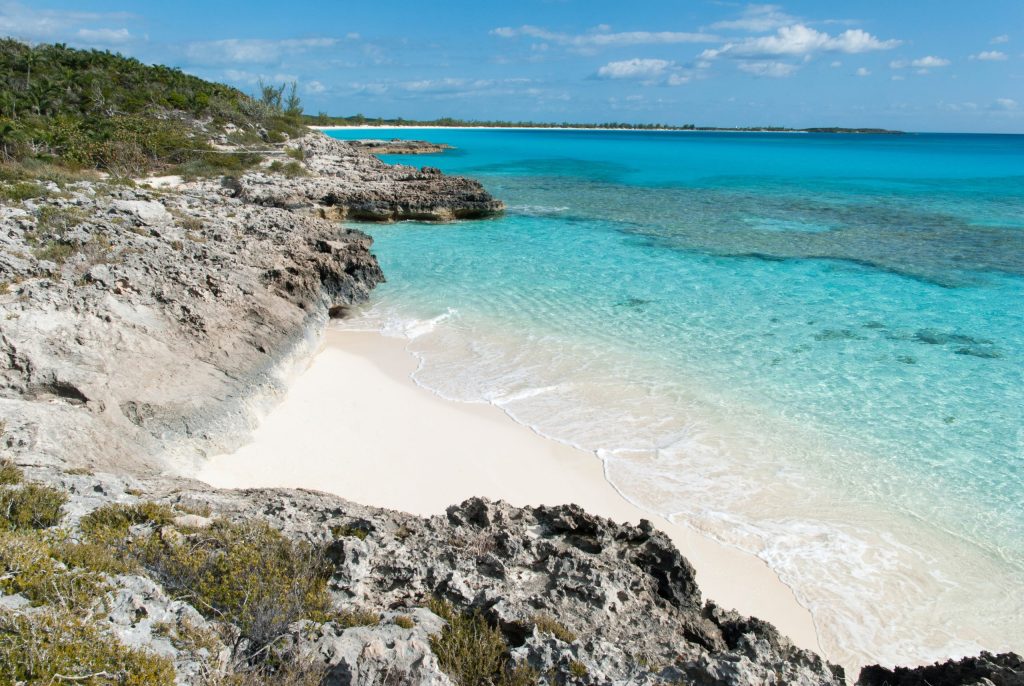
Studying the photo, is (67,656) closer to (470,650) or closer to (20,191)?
(470,650)

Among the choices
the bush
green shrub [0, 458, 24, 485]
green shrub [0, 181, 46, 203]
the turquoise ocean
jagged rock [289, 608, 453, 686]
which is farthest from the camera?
green shrub [0, 181, 46, 203]

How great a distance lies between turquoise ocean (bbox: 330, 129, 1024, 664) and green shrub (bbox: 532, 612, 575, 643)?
3493 mm

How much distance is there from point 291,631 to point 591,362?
957 cm

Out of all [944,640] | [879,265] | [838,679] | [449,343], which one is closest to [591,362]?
[449,343]

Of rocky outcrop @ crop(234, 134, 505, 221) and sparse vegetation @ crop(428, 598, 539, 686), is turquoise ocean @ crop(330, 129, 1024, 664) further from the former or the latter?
sparse vegetation @ crop(428, 598, 539, 686)

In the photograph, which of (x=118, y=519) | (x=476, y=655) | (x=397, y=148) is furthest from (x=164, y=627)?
(x=397, y=148)

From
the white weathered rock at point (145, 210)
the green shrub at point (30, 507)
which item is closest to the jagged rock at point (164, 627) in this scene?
the green shrub at point (30, 507)

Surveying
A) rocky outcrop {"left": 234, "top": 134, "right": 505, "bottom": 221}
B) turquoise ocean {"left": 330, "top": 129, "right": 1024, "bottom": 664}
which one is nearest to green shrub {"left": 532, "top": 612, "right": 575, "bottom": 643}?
turquoise ocean {"left": 330, "top": 129, "right": 1024, "bottom": 664}

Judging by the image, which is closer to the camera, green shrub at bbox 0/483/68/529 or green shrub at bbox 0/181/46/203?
green shrub at bbox 0/483/68/529

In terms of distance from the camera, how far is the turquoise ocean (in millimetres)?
7430

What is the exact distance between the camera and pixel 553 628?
4.48 metres

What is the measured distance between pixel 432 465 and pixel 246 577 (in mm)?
4783

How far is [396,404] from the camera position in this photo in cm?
1123

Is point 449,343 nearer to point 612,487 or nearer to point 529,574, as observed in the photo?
point 612,487
